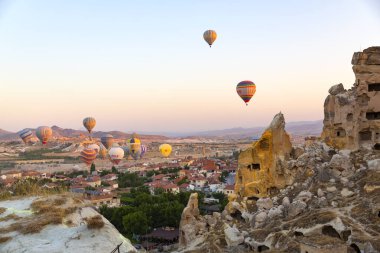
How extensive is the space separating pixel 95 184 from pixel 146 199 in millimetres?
27277

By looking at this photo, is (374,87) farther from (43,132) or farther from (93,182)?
(43,132)

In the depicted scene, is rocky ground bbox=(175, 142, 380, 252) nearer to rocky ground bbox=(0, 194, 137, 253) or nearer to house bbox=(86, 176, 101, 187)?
rocky ground bbox=(0, 194, 137, 253)

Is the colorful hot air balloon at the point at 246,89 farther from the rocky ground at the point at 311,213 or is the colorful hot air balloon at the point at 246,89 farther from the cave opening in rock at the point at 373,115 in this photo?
the cave opening in rock at the point at 373,115

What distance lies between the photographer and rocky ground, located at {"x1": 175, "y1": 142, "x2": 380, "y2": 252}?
563 inches

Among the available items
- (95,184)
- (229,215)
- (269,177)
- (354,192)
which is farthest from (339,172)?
(95,184)

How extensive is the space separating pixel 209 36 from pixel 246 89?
39.3ft

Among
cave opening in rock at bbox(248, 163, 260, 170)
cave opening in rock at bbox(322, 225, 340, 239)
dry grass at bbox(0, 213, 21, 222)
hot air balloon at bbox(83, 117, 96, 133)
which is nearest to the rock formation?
cave opening in rock at bbox(322, 225, 340, 239)

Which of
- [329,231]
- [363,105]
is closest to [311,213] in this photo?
[329,231]

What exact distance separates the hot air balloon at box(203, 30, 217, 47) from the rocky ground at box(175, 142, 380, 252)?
27.3 meters

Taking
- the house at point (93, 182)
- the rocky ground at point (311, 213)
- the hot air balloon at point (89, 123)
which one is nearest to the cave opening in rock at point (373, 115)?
the rocky ground at point (311, 213)

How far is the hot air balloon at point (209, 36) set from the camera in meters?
46.5

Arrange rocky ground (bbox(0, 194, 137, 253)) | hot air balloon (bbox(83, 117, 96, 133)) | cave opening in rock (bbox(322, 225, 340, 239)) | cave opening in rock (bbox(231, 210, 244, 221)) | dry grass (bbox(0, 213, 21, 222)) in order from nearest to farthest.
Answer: rocky ground (bbox(0, 194, 137, 253))
dry grass (bbox(0, 213, 21, 222))
cave opening in rock (bbox(322, 225, 340, 239))
cave opening in rock (bbox(231, 210, 244, 221))
hot air balloon (bbox(83, 117, 96, 133))

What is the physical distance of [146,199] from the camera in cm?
4122

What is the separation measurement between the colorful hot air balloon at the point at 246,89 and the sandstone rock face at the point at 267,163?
15.4 metres
